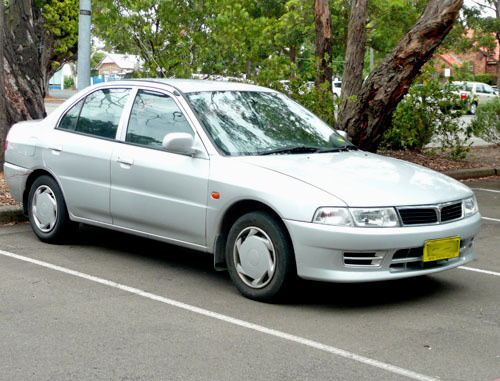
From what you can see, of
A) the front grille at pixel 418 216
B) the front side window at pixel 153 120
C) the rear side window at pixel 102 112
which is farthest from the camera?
the rear side window at pixel 102 112

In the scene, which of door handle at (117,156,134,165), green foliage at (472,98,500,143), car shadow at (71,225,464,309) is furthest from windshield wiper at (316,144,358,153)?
green foliage at (472,98,500,143)

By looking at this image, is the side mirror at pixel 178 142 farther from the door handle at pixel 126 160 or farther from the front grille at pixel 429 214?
the front grille at pixel 429 214

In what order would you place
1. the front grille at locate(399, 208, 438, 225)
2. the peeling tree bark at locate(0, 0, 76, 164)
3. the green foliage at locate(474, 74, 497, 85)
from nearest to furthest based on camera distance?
the front grille at locate(399, 208, 438, 225), the peeling tree bark at locate(0, 0, 76, 164), the green foliage at locate(474, 74, 497, 85)

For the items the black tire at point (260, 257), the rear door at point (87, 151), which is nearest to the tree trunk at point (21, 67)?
the rear door at point (87, 151)

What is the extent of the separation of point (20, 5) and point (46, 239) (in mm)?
5911

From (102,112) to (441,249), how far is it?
3378 millimetres

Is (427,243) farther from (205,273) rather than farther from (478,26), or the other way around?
(478,26)

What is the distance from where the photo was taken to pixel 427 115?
15.4 m

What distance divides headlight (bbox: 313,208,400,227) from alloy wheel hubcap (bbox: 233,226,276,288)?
0.47 m

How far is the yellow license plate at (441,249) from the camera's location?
5.68m

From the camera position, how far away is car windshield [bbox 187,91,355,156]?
6449 mm

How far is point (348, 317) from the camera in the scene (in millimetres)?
5590

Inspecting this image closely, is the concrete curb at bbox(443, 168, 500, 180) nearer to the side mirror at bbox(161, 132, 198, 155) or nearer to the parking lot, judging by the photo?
the parking lot

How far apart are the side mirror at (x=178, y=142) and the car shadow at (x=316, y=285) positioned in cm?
114
